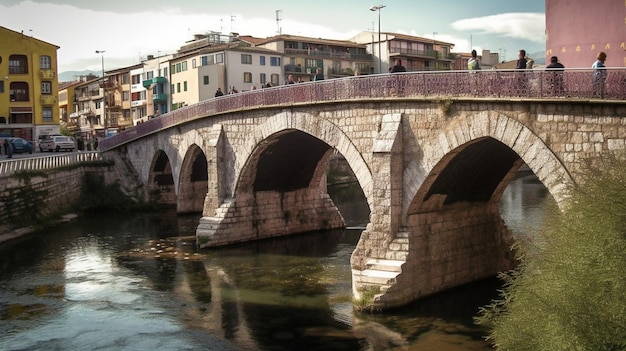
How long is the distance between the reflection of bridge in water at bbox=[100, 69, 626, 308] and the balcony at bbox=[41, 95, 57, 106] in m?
38.8

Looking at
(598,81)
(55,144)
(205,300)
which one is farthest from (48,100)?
(598,81)

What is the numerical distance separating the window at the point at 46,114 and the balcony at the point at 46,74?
9.94ft

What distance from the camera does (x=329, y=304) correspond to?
2100 cm

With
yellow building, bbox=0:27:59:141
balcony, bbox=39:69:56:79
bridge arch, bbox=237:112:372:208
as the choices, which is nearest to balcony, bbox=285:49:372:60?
balcony, bbox=39:69:56:79

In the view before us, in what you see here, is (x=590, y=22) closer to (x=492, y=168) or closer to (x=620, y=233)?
(x=492, y=168)

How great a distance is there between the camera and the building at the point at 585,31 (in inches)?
715

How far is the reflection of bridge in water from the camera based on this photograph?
16.8m

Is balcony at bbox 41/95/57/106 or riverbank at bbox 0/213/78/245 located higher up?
balcony at bbox 41/95/57/106

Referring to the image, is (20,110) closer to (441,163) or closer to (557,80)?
(441,163)

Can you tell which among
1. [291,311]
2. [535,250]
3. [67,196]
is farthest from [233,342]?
[67,196]

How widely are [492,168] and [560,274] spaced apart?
36.9 ft

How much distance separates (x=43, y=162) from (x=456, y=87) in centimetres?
2924

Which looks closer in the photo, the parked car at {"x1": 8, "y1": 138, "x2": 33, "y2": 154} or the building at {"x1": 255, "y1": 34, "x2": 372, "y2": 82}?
the parked car at {"x1": 8, "y1": 138, "x2": 33, "y2": 154}

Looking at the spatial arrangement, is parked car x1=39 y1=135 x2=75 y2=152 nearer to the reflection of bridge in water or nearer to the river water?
the river water
